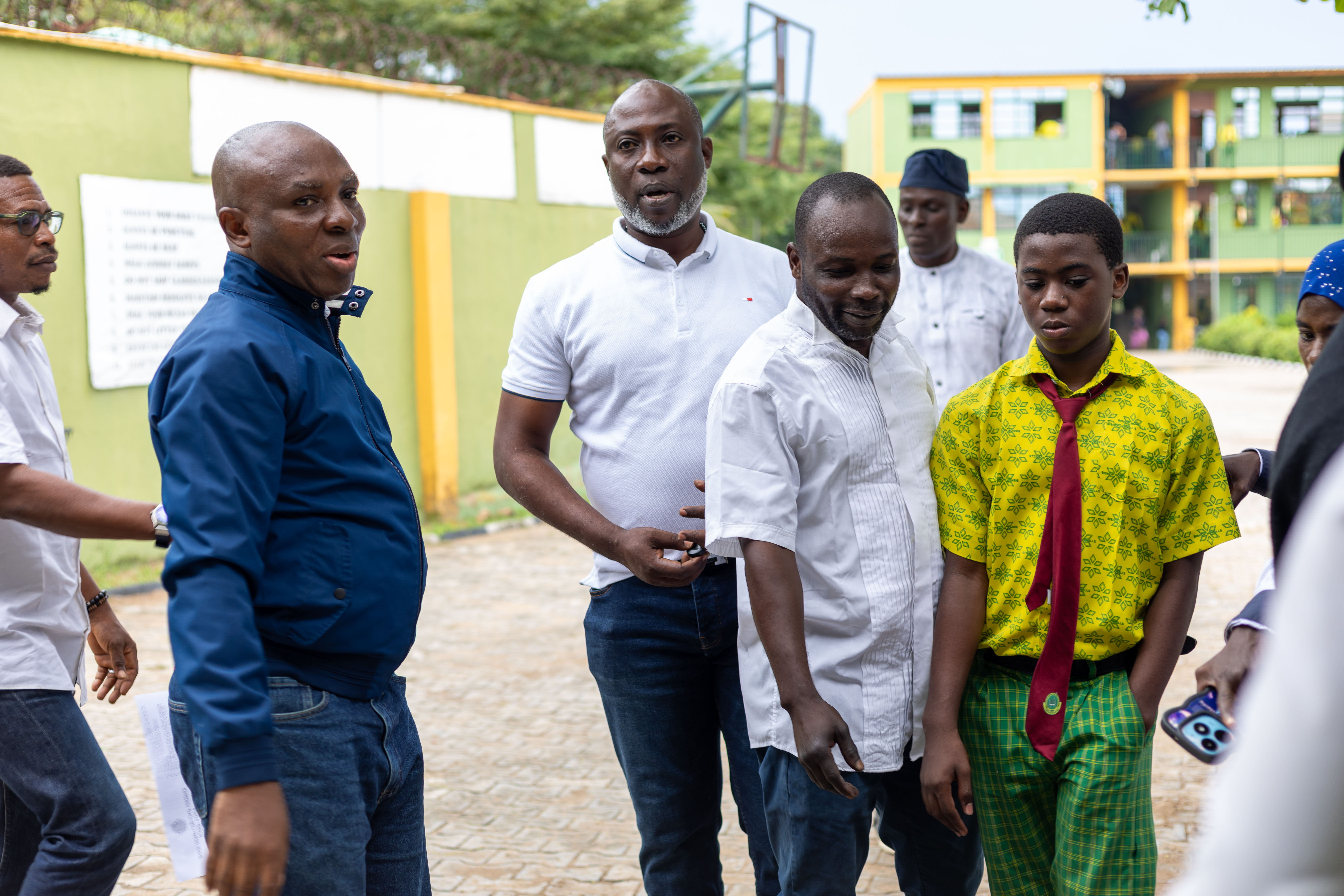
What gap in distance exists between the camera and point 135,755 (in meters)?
5.69

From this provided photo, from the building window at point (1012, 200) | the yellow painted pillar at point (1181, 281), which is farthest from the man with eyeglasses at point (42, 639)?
the yellow painted pillar at point (1181, 281)

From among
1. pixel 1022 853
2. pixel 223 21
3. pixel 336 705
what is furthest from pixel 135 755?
pixel 223 21

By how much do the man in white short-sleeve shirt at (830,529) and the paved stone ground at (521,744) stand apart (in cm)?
Result: 175

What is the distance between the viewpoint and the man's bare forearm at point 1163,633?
2.49m

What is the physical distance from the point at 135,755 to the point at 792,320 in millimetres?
4371

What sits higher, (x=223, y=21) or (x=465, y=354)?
(x=223, y=21)

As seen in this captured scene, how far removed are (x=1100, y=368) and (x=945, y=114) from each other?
41464 mm

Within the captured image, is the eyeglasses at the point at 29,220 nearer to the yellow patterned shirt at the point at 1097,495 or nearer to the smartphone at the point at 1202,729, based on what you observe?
the yellow patterned shirt at the point at 1097,495

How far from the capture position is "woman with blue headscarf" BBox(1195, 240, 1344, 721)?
1.27m

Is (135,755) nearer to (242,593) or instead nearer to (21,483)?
(21,483)

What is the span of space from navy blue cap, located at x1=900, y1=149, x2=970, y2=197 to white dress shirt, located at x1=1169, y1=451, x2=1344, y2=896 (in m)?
4.28

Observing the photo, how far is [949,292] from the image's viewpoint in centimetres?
504

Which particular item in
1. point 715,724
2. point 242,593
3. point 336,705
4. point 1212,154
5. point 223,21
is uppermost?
point 1212,154

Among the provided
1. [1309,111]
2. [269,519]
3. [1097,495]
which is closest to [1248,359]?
[1309,111]
